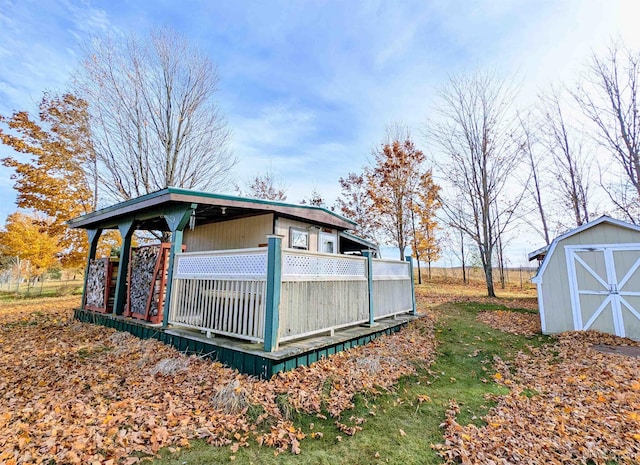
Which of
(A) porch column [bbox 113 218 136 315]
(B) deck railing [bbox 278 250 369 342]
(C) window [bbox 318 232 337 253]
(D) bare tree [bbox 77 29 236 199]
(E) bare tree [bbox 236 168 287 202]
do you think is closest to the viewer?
(B) deck railing [bbox 278 250 369 342]

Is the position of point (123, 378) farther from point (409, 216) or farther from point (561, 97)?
point (561, 97)

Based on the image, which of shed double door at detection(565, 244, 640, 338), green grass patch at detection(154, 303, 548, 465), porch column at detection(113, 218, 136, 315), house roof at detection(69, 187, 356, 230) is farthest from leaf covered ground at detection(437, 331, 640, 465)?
porch column at detection(113, 218, 136, 315)

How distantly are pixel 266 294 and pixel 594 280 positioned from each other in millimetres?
8212

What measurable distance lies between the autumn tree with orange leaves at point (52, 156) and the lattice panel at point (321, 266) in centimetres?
1286

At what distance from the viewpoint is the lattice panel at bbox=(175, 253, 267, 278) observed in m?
4.65

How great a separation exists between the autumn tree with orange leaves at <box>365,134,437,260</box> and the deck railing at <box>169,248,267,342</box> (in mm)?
16153

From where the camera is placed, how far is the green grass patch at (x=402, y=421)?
9.26ft

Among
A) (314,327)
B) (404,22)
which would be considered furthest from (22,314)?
(404,22)

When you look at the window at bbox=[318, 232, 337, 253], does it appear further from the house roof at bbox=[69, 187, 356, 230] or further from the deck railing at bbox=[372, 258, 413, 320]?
the deck railing at bbox=[372, 258, 413, 320]

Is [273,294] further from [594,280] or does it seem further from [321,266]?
[594,280]

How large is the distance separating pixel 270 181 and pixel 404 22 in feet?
54.0

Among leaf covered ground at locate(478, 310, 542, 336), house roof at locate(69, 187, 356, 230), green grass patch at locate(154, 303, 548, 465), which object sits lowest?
green grass patch at locate(154, 303, 548, 465)

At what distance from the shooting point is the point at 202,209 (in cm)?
750

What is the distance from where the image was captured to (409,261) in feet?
28.3
